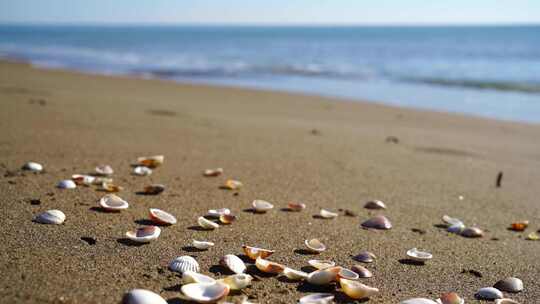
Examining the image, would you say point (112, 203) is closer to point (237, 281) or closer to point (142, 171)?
point (142, 171)

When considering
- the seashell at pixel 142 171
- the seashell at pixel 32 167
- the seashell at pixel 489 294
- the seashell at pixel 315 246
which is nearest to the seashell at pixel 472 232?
the seashell at pixel 489 294

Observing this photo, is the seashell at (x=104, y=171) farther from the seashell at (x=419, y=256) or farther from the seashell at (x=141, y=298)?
the seashell at (x=419, y=256)

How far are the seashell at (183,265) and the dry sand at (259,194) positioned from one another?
0.03 meters

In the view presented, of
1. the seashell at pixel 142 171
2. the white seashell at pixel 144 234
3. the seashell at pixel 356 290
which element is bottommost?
the seashell at pixel 356 290

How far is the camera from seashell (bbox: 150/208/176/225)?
7.93ft

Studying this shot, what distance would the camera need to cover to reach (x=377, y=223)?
2.67 meters

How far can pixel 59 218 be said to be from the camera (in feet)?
7.54

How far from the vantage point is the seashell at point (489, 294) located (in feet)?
6.30

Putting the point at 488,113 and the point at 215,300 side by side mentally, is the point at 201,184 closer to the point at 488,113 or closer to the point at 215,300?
the point at 215,300

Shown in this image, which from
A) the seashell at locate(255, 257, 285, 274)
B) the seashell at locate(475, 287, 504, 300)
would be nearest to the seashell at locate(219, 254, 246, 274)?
the seashell at locate(255, 257, 285, 274)

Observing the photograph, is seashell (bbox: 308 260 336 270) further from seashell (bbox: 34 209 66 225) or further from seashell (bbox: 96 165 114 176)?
seashell (bbox: 96 165 114 176)

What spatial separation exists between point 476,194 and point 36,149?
3036mm

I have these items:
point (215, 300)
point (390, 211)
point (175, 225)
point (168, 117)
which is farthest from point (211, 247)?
point (168, 117)

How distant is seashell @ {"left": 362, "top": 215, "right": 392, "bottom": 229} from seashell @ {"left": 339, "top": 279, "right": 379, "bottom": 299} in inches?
33.0
